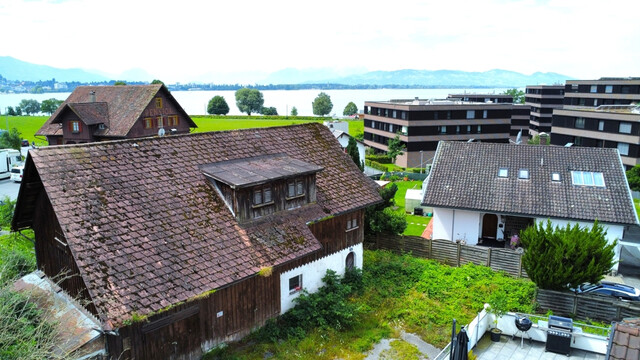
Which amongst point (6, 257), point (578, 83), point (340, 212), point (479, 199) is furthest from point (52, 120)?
point (578, 83)

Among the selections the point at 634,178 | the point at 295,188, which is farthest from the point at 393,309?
the point at 634,178

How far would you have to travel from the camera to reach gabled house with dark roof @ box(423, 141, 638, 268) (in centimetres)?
2595

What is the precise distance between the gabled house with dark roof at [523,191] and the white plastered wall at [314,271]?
309 inches

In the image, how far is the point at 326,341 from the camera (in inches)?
693

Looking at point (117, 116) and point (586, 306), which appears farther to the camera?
point (117, 116)

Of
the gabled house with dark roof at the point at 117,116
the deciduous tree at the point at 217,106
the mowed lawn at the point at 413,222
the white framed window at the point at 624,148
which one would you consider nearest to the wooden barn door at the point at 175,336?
the mowed lawn at the point at 413,222

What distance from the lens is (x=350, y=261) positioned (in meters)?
23.6

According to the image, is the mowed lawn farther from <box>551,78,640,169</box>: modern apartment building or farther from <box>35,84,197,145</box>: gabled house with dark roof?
<box>551,78,640,169</box>: modern apartment building

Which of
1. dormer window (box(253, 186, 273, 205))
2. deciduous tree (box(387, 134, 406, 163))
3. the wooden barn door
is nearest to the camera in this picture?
the wooden barn door

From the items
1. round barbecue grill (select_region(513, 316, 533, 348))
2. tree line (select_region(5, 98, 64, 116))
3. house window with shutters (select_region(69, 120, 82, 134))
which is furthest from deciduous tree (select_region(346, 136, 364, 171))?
tree line (select_region(5, 98, 64, 116))

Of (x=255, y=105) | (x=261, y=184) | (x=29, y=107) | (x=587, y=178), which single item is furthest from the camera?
(x=255, y=105)

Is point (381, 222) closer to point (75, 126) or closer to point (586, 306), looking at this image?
point (586, 306)

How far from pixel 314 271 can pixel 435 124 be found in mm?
51865

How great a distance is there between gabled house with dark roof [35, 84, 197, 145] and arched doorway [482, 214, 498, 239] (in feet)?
111
